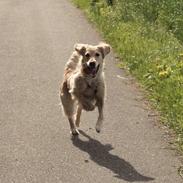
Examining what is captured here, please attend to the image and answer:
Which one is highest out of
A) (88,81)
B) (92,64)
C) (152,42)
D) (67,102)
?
(92,64)

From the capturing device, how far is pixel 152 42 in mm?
13734

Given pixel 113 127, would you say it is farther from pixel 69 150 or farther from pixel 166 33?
pixel 166 33

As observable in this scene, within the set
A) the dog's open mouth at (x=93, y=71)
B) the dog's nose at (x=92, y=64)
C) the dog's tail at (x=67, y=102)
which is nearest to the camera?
the dog's nose at (x=92, y=64)

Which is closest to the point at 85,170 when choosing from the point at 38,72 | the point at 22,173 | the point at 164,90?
the point at 22,173

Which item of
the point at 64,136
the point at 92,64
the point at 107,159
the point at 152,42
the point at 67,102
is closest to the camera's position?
the point at 107,159

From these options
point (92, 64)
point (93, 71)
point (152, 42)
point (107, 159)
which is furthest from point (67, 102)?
point (152, 42)

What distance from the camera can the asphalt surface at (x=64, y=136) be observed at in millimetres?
7086

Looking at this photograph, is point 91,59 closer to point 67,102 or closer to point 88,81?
point 88,81

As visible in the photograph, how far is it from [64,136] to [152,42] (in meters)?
5.83

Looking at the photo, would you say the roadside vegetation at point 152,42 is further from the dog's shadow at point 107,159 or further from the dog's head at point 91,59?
the dog's head at point 91,59

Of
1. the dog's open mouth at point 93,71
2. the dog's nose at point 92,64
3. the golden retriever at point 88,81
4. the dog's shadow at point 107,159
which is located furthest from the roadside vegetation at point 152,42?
the dog's nose at point 92,64

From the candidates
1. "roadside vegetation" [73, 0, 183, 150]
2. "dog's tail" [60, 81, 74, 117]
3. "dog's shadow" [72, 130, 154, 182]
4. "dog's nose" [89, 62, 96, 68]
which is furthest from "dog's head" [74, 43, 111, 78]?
"roadside vegetation" [73, 0, 183, 150]

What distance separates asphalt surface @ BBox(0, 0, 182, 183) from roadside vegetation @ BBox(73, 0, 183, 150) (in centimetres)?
29

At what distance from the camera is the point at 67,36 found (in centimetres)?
1667
